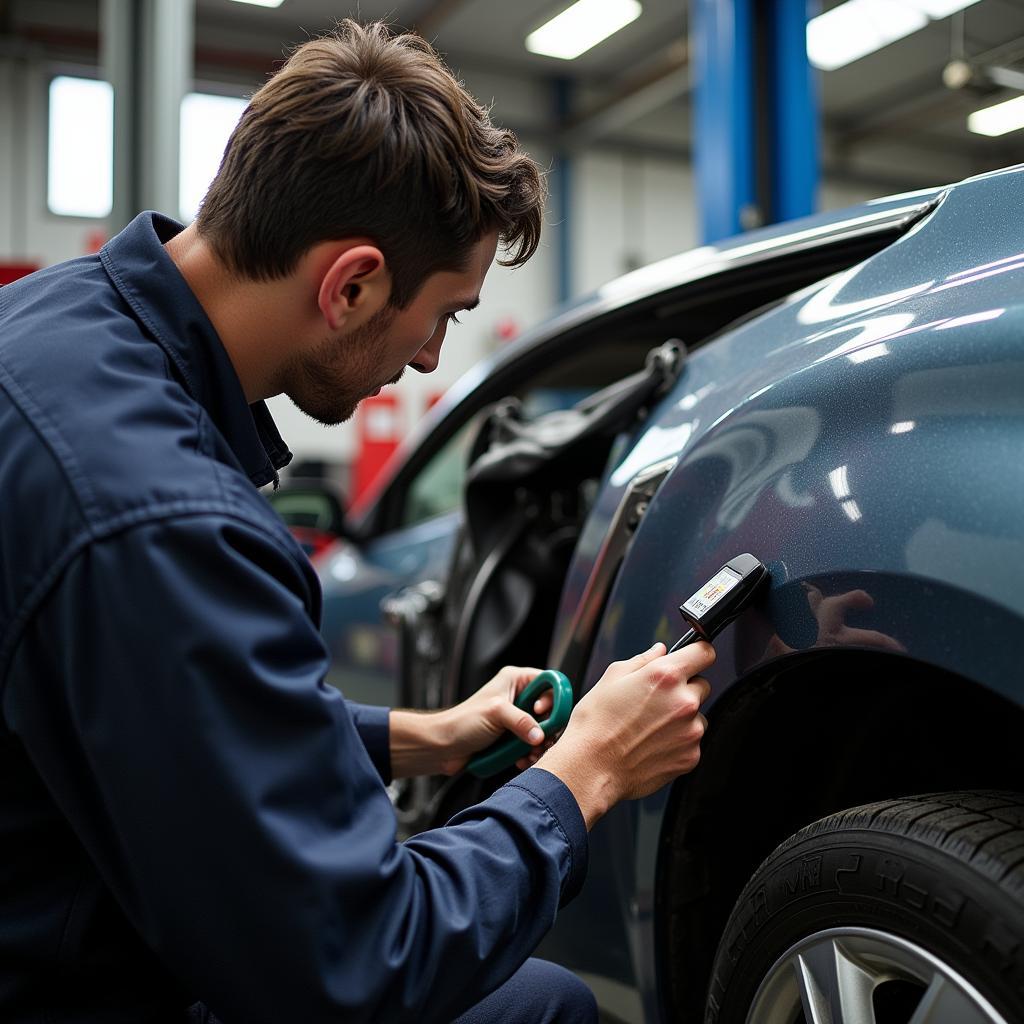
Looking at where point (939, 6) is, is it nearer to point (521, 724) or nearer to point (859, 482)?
point (859, 482)

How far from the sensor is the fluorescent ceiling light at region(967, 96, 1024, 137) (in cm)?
155

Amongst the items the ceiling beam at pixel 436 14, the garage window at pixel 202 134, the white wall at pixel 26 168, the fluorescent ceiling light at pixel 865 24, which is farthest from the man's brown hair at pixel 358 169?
the white wall at pixel 26 168

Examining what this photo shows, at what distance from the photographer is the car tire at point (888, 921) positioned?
821 mm

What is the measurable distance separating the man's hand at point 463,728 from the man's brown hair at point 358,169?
52 cm

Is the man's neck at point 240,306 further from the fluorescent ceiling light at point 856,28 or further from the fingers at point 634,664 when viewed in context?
the fluorescent ceiling light at point 856,28

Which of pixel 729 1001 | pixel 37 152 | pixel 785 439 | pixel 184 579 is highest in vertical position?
pixel 37 152

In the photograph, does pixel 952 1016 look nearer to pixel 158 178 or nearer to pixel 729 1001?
pixel 729 1001

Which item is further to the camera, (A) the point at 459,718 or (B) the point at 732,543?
(A) the point at 459,718

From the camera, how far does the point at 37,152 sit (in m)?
9.35

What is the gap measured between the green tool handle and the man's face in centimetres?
40

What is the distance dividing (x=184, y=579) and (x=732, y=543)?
0.57m

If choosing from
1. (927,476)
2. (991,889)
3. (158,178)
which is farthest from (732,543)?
(158,178)

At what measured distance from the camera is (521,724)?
1.25m

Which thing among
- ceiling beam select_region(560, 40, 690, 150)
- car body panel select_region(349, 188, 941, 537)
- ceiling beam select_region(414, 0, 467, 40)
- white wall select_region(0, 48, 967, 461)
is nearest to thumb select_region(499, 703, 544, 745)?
car body panel select_region(349, 188, 941, 537)
